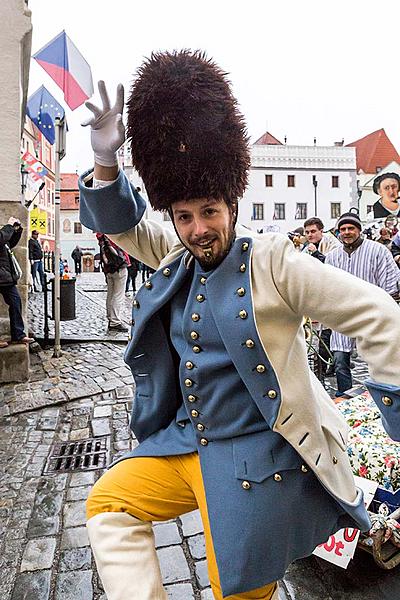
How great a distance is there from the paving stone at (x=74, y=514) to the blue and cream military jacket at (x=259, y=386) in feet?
5.76

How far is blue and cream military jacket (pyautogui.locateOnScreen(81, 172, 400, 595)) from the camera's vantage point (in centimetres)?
151

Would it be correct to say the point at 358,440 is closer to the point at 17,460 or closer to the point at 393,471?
the point at 393,471

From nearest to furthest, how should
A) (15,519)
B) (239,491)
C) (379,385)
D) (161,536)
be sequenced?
(379,385), (239,491), (161,536), (15,519)

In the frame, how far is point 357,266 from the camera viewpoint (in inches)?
225

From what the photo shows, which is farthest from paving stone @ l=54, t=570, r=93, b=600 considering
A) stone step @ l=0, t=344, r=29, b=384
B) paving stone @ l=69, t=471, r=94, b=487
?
stone step @ l=0, t=344, r=29, b=384

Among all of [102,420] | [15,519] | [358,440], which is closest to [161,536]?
[15,519]

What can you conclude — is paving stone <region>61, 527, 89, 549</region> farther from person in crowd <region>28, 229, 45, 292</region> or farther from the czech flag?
person in crowd <region>28, 229, 45, 292</region>

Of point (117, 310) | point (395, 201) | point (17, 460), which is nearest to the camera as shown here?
point (17, 460)

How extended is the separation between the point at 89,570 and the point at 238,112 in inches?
93.3

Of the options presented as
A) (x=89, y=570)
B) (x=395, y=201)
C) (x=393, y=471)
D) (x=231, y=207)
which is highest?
(x=395, y=201)

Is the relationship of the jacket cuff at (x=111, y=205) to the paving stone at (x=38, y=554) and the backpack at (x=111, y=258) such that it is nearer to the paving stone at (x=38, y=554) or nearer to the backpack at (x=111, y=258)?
the paving stone at (x=38, y=554)

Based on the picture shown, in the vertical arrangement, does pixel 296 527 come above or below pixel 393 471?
above

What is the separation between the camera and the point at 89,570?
9.21ft

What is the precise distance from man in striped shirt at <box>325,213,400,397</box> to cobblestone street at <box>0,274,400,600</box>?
2273 millimetres
